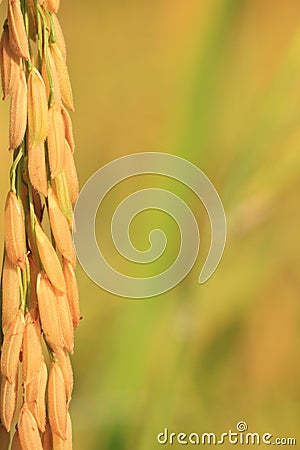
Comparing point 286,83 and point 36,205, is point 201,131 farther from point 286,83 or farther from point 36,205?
point 36,205

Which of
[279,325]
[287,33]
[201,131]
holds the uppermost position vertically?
[287,33]

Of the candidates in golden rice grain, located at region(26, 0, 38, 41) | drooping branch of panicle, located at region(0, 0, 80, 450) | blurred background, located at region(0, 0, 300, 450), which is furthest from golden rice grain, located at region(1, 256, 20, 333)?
blurred background, located at region(0, 0, 300, 450)

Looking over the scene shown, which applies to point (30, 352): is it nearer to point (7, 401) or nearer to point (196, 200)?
point (7, 401)

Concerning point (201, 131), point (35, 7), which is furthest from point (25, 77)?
point (201, 131)

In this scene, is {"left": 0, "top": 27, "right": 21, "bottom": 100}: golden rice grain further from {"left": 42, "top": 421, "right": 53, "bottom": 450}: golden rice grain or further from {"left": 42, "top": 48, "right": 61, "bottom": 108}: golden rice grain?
{"left": 42, "top": 421, "right": 53, "bottom": 450}: golden rice grain

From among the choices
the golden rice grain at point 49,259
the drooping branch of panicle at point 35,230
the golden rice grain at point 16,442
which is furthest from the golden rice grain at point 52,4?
the golden rice grain at point 16,442

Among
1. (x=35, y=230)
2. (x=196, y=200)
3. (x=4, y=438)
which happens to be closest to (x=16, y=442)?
(x=4, y=438)
